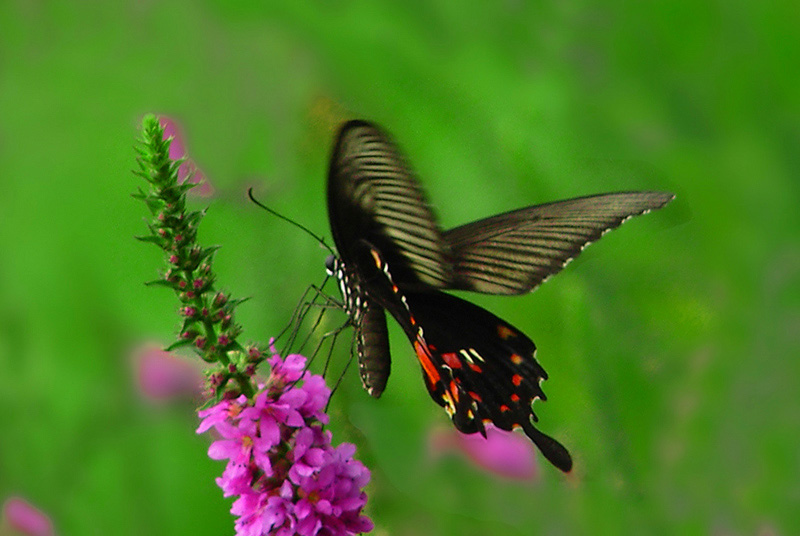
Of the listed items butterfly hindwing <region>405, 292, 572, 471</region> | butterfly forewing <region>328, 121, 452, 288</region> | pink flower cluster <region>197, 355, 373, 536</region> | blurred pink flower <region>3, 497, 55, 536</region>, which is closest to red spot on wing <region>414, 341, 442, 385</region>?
butterfly hindwing <region>405, 292, 572, 471</region>

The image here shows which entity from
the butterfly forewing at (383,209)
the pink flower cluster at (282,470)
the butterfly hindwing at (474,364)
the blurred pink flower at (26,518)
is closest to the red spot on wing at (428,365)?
the butterfly hindwing at (474,364)

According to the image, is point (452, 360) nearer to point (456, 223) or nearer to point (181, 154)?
point (456, 223)

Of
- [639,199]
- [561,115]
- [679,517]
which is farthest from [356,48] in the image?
[679,517]

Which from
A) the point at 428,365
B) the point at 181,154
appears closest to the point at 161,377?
the point at 181,154

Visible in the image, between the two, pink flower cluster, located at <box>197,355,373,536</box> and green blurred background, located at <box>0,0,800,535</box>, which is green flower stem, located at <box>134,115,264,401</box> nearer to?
pink flower cluster, located at <box>197,355,373,536</box>

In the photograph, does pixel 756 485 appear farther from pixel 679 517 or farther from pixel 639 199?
pixel 639 199

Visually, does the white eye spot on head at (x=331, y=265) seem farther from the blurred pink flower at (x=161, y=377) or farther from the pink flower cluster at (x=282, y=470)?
the blurred pink flower at (x=161, y=377)
